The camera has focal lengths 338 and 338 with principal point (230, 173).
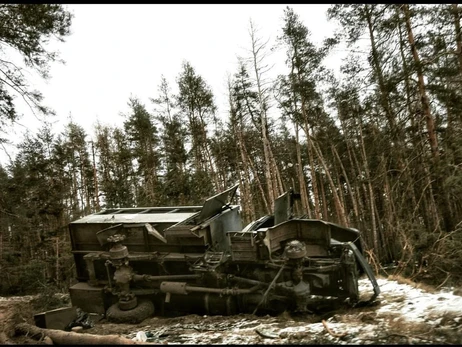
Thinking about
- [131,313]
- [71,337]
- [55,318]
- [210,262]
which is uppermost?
[210,262]

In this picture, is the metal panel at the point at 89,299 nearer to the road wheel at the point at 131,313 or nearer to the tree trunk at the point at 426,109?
the road wheel at the point at 131,313

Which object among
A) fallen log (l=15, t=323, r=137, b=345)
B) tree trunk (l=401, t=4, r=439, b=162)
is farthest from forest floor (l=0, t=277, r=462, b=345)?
tree trunk (l=401, t=4, r=439, b=162)

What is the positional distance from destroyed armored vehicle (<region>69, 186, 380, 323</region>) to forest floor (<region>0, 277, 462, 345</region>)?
0.42m

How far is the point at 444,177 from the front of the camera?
7.50m

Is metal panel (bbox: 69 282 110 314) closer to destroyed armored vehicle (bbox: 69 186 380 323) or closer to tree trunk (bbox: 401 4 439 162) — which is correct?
destroyed armored vehicle (bbox: 69 186 380 323)

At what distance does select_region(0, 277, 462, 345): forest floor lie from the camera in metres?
4.15

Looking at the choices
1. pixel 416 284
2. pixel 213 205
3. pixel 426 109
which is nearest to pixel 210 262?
pixel 213 205

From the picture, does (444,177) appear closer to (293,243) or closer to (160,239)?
(293,243)

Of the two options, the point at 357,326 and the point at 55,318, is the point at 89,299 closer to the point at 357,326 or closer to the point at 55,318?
the point at 55,318

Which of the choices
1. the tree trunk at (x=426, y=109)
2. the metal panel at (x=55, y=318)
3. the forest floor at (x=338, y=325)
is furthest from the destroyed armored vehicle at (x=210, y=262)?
the tree trunk at (x=426, y=109)

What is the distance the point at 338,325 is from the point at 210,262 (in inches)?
113

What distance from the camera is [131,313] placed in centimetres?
714

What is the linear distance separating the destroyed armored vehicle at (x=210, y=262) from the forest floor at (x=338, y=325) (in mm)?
424

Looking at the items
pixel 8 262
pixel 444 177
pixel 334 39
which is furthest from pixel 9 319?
pixel 8 262
